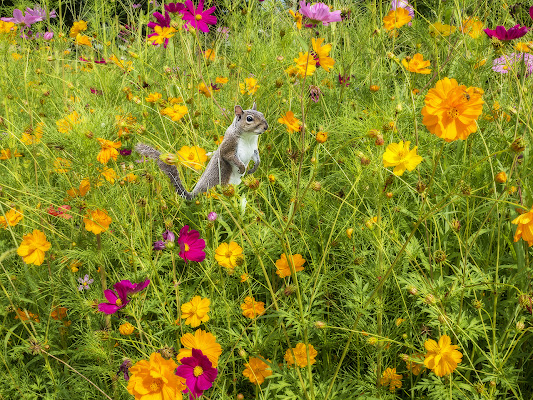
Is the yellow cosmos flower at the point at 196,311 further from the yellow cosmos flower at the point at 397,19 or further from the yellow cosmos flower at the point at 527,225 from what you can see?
the yellow cosmos flower at the point at 397,19

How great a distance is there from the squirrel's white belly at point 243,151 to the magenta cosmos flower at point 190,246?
17 centimetres

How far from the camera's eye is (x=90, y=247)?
47.4 inches

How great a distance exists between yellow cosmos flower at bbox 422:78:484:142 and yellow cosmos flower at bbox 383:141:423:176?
8cm

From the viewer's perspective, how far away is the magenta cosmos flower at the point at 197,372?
2.59 feet

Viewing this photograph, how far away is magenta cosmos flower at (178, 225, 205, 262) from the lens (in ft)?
3.43

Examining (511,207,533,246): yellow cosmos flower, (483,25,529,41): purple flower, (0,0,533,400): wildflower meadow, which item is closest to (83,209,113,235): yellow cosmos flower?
(0,0,533,400): wildflower meadow

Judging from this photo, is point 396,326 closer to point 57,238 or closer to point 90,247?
point 90,247

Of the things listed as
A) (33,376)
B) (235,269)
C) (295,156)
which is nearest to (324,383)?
(235,269)

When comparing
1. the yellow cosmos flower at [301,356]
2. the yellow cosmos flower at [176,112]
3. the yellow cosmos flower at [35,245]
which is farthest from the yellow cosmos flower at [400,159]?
the yellow cosmos flower at [35,245]

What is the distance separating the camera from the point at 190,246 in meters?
1.07

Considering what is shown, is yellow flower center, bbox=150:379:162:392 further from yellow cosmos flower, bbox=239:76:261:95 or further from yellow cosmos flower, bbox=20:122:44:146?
yellow cosmos flower, bbox=239:76:261:95

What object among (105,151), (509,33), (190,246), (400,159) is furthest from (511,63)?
(105,151)

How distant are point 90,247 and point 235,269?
43cm

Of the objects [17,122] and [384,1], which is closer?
[17,122]
